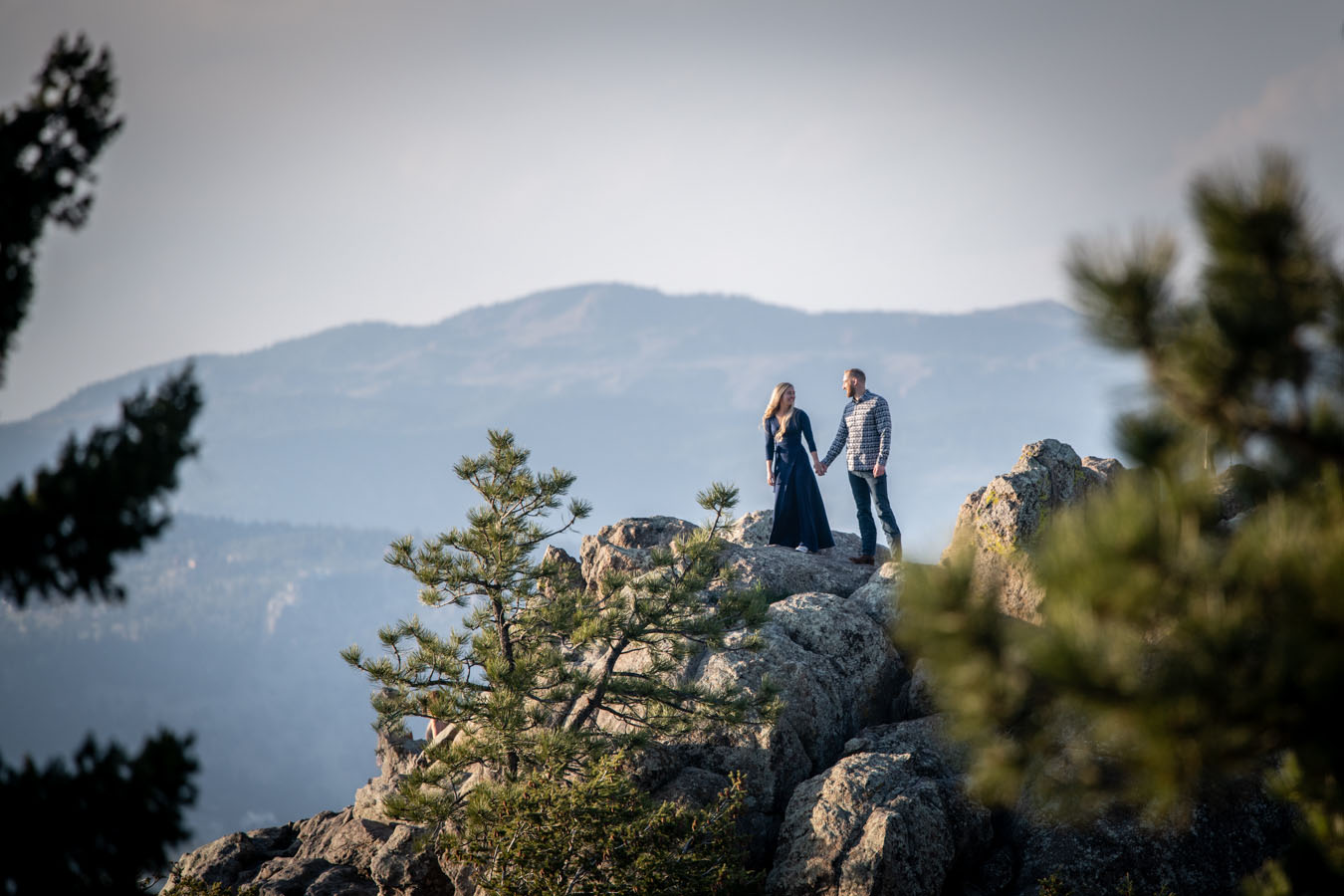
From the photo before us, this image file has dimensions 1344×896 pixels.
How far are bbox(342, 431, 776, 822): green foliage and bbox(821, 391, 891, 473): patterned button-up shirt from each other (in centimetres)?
499

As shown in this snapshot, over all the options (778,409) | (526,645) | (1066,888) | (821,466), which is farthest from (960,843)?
(778,409)

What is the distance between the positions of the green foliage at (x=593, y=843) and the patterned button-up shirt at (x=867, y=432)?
23.4ft

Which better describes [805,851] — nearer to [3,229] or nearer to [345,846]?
[345,846]

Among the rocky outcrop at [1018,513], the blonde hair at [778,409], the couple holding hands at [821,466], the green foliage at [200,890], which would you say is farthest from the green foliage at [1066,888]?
the green foliage at [200,890]

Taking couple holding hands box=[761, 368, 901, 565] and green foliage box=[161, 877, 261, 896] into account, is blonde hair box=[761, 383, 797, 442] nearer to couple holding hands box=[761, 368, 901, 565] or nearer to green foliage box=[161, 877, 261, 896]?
couple holding hands box=[761, 368, 901, 565]

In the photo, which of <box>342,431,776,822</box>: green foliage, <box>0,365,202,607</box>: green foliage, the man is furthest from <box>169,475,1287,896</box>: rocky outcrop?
<box>0,365,202,607</box>: green foliage

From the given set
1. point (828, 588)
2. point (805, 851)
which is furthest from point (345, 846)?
point (828, 588)

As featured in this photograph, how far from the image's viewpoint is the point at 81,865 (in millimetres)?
5133

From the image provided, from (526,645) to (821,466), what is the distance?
21.7 ft

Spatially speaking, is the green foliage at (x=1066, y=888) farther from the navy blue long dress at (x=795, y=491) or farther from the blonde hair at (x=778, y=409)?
the blonde hair at (x=778, y=409)

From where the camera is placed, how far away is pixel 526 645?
11625 millimetres

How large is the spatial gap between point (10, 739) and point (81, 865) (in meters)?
220

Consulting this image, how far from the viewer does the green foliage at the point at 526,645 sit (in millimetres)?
10406

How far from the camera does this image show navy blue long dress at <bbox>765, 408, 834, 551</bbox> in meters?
16.4
